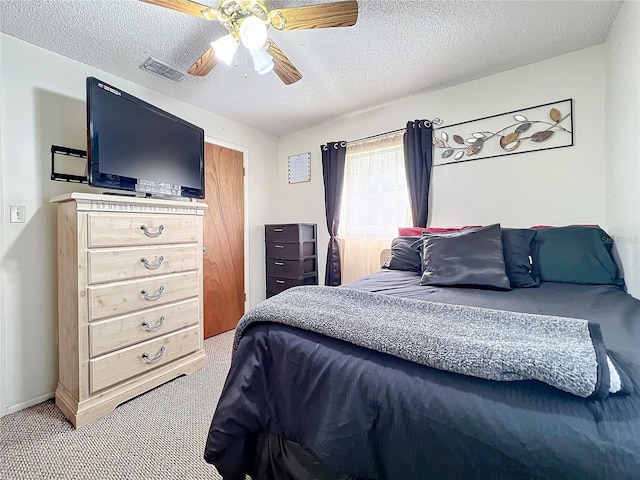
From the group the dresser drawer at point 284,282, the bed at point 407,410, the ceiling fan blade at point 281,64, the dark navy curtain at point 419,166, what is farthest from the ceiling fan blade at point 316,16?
the dresser drawer at point 284,282

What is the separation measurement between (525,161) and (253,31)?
217cm

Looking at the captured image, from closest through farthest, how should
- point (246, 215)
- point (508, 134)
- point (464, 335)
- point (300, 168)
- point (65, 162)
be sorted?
point (464, 335) < point (65, 162) < point (508, 134) < point (246, 215) < point (300, 168)

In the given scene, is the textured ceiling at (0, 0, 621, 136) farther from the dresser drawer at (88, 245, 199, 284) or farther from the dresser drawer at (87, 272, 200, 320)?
the dresser drawer at (87, 272, 200, 320)

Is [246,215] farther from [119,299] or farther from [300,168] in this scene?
[119,299]

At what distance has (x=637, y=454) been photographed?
0.46 meters

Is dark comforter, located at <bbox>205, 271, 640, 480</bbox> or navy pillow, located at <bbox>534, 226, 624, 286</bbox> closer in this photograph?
dark comforter, located at <bbox>205, 271, 640, 480</bbox>

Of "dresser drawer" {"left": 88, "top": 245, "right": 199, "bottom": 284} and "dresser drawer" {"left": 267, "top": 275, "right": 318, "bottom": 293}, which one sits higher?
"dresser drawer" {"left": 88, "top": 245, "right": 199, "bottom": 284}

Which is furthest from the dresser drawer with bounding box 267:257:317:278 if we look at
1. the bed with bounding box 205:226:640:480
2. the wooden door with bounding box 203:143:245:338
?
the bed with bounding box 205:226:640:480

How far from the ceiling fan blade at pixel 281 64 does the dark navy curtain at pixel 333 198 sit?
4.22ft

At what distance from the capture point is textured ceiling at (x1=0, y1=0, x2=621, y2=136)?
63.6 inches

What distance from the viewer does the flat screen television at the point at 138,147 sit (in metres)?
1.73

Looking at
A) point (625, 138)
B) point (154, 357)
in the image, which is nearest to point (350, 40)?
point (625, 138)

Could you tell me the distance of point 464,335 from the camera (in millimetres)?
775

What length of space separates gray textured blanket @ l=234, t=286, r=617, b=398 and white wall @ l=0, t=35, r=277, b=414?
1.67 metres
